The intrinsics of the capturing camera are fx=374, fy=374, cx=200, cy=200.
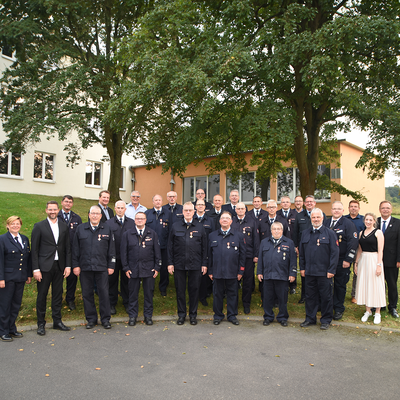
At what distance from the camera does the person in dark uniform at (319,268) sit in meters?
6.54

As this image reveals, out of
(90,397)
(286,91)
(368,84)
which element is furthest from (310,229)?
(368,84)

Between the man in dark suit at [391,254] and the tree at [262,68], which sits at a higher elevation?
the tree at [262,68]

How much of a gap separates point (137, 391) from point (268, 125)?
978cm

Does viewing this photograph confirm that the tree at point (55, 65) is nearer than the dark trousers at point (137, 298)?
No

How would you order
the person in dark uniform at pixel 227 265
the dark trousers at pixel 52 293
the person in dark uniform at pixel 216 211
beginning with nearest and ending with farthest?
the dark trousers at pixel 52 293
the person in dark uniform at pixel 227 265
the person in dark uniform at pixel 216 211

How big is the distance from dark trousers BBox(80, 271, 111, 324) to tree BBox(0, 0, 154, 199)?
10041mm

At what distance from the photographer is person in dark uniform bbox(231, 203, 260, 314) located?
7.48 metres

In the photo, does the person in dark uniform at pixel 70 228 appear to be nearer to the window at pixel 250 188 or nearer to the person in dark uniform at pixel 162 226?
the person in dark uniform at pixel 162 226

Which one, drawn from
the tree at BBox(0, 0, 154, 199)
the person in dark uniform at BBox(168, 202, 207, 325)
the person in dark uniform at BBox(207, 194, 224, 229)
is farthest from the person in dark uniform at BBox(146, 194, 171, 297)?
the tree at BBox(0, 0, 154, 199)

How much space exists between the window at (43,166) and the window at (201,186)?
29.4ft

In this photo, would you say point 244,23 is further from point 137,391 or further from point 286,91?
point 137,391

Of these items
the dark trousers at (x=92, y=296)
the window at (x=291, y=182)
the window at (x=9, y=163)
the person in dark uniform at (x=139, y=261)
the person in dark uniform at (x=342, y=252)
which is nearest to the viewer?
the dark trousers at (x=92, y=296)

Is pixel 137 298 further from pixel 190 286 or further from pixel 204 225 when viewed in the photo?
pixel 204 225

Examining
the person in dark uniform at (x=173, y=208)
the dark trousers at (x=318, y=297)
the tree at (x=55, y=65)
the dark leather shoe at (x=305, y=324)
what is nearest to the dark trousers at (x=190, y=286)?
the person in dark uniform at (x=173, y=208)
